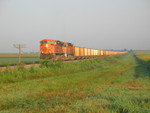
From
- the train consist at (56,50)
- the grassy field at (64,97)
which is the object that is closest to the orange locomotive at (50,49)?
the train consist at (56,50)

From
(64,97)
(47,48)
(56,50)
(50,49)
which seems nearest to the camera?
(64,97)

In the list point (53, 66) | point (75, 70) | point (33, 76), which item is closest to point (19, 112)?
point (33, 76)

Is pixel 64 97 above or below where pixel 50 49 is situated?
below

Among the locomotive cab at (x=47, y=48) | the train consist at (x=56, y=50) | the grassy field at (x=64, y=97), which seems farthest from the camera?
the train consist at (x=56, y=50)

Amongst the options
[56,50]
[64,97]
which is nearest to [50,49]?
[56,50]

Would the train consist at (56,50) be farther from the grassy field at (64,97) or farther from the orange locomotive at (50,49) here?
the grassy field at (64,97)

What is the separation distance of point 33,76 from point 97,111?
12.8 metres

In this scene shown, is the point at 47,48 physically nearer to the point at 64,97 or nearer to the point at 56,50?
the point at 56,50

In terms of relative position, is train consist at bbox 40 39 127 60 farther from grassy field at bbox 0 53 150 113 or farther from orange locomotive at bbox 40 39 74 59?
grassy field at bbox 0 53 150 113

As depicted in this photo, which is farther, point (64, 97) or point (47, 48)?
point (47, 48)

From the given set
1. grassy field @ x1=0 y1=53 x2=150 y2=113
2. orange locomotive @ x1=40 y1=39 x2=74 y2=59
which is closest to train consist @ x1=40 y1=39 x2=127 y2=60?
orange locomotive @ x1=40 y1=39 x2=74 y2=59

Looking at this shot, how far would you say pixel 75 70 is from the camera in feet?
84.1

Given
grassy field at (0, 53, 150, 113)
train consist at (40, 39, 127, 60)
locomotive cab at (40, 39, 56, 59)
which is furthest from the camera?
train consist at (40, 39, 127, 60)

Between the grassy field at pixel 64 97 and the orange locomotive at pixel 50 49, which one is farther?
the orange locomotive at pixel 50 49
